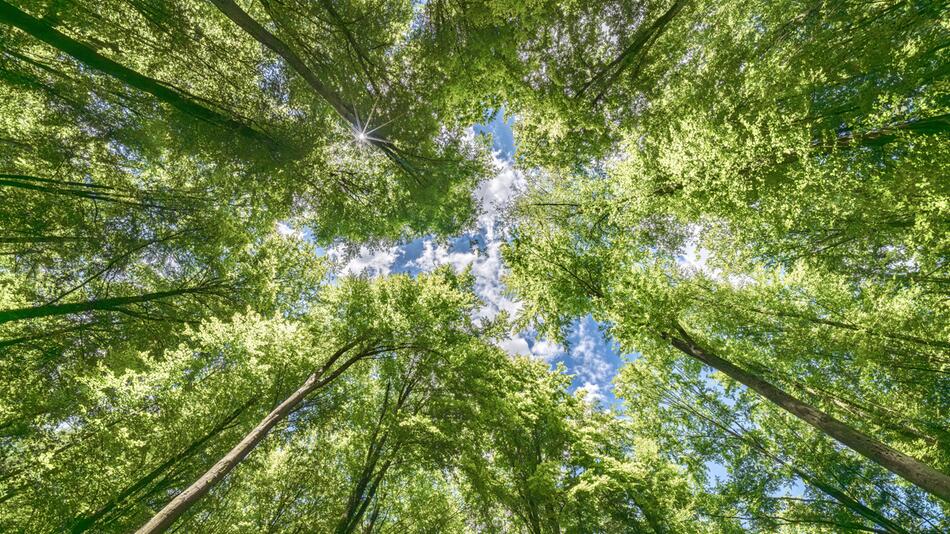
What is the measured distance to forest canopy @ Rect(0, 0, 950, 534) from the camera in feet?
20.8

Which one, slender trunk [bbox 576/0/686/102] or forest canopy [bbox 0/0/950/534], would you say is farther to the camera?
slender trunk [bbox 576/0/686/102]

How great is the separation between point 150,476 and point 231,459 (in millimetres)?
2713

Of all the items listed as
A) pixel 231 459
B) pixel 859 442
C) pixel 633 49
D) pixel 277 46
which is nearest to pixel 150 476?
pixel 231 459

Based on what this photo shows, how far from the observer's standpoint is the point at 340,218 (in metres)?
10.1

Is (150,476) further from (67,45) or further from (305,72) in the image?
(305,72)

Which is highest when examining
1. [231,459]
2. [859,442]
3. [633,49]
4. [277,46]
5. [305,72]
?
[633,49]

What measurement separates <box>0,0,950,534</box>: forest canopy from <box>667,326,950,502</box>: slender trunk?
5 centimetres

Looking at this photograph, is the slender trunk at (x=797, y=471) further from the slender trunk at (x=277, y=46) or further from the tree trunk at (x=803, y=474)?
the slender trunk at (x=277, y=46)

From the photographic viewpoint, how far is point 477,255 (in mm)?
10875

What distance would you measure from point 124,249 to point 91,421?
4.00 meters

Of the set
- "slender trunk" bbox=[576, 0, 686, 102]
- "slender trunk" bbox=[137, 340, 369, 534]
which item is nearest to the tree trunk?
"slender trunk" bbox=[576, 0, 686, 102]

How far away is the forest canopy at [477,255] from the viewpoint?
250 inches

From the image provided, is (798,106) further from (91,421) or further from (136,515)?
(136,515)

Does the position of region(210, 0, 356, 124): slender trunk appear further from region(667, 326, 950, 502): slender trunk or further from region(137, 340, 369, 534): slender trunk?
region(667, 326, 950, 502): slender trunk
